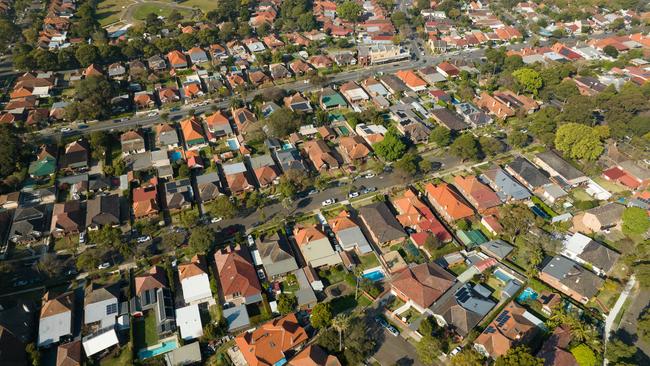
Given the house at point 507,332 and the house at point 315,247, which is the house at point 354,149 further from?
the house at point 507,332

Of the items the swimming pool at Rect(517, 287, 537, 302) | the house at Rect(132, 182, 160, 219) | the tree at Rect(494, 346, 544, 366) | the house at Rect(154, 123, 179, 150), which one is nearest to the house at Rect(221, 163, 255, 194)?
the house at Rect(132, 182, 160, 219)

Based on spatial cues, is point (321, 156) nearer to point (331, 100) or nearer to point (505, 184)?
point (331, 100)

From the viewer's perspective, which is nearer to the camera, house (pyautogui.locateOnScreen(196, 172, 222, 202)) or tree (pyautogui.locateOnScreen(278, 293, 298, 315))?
tree (pyautogui.locateOnScreen(278, 293, 298, 315))

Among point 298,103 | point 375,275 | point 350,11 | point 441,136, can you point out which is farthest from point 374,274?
point 350,11

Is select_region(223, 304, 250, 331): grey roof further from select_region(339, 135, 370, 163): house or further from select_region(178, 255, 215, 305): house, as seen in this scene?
select_region(339, 135, 370, 163): house

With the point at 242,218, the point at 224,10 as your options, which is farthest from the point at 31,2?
the point at 242,218

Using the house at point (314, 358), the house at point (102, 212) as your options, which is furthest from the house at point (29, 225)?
the house at point (314, 358)
